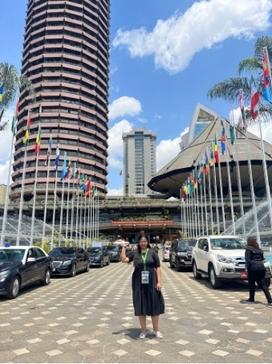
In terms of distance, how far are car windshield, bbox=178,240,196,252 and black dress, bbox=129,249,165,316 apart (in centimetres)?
1411

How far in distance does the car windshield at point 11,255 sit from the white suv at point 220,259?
22.5 feet

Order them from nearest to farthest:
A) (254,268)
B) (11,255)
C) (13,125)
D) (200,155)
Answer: (254,268) → (11,255) → (13,125) → (200,155)

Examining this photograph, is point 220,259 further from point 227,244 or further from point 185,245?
point 185,245

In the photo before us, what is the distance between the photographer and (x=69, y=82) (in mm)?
96000

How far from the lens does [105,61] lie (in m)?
107

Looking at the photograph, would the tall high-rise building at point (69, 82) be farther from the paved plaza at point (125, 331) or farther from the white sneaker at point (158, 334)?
the white sneaker at point (158, 334)

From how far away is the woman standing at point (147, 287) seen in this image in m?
5.55

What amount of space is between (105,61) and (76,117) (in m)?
26.2

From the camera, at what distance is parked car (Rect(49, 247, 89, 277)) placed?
17125 mm

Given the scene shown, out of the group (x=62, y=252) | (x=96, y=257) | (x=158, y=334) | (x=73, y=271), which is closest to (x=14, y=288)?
(x=158, y=334)

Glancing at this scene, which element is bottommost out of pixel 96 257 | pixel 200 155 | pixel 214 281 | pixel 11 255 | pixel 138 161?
pixel 214 281

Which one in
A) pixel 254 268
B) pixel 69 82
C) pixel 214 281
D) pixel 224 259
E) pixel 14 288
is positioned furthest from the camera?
pixel 69 82

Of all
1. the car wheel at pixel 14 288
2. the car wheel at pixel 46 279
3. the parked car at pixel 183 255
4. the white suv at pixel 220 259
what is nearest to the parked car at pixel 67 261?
the car wheel at pixel 46 279

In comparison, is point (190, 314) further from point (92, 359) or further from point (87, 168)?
point (87, 168)
